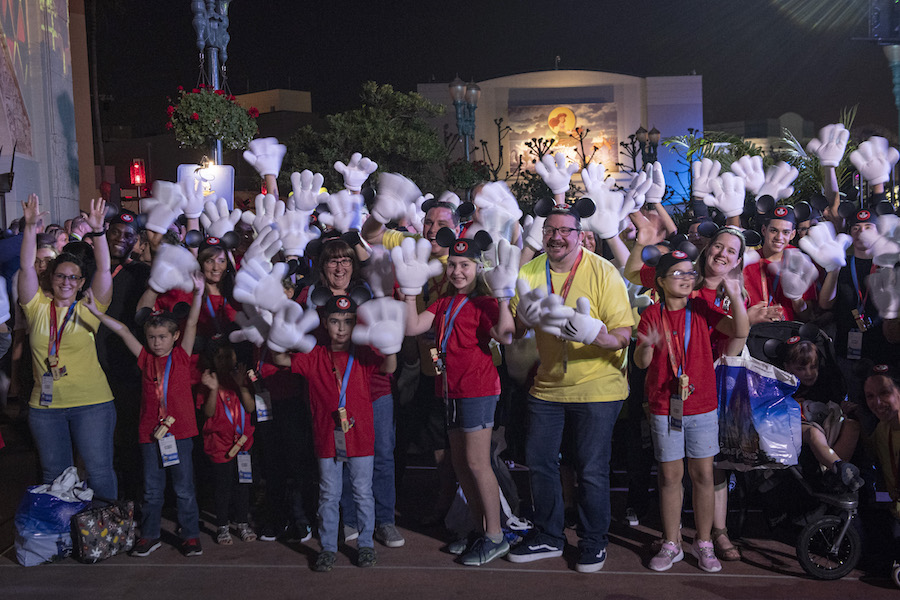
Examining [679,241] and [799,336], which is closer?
[679,241]

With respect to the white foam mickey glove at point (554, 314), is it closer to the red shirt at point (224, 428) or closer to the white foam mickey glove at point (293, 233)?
the white foam mickey glove at point (293, 233)

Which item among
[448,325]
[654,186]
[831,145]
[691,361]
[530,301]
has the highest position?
[831,145]

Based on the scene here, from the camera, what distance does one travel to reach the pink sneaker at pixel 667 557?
4027 millimetres

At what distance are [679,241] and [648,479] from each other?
1.47 metres

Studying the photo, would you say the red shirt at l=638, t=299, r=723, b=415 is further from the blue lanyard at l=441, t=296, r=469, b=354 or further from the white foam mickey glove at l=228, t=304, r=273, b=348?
the white foam mickey glove at l=228, t=304, r=273, b=348

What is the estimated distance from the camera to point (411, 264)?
13.1 feet

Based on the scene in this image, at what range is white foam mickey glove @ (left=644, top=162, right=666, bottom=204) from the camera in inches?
201

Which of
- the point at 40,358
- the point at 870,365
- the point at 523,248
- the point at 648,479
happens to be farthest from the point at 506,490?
the point at 40,358

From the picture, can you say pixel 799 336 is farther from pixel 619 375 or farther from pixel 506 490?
pixel 506 490

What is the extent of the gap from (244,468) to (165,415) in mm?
512

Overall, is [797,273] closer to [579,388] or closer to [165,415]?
[579,388]

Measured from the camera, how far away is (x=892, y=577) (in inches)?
149

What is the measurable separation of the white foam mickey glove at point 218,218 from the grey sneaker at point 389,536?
1956 millimetres

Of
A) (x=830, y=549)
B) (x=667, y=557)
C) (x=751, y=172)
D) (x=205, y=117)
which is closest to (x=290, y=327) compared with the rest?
(x=667, y=557)
